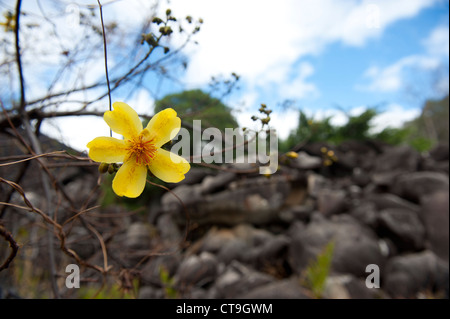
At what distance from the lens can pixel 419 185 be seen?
3.99m

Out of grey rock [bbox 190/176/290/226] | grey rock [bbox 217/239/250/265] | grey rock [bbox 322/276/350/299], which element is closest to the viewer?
grey rock [bbox 322/276/350/299]

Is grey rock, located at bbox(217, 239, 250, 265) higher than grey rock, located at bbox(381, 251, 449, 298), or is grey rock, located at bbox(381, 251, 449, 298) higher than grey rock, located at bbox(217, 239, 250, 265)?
→ grey rock, located at bbox(217, 239, 250, 265)

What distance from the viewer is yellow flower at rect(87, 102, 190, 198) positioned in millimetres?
498

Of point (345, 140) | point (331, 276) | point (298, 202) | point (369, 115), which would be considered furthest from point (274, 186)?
point (369, 115)

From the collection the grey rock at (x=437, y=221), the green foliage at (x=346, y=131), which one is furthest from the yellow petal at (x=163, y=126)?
the green foliage at (x=346, y=131)

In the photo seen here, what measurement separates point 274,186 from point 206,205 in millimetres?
1329

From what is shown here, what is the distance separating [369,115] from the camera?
698cm

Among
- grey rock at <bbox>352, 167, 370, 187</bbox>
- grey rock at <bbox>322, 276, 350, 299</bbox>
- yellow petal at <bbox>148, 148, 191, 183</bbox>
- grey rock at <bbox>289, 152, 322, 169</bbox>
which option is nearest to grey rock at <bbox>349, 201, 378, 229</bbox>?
grey rock at <bbox>352, 167, 370, 187</bbox>

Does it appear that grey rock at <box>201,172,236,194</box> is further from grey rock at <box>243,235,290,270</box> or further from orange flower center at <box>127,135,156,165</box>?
orange flower center at <box>127,135,156,165</box>

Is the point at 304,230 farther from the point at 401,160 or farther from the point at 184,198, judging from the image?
the point at 401,160

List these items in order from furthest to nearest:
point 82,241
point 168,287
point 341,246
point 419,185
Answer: point 419,185, point 341,246, point 82,241, point 168,287

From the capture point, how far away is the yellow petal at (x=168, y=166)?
507 mm

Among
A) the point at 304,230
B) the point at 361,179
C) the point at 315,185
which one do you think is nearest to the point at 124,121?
the point at 304,230

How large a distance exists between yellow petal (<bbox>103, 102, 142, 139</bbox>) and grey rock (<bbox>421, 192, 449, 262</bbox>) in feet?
13.5
